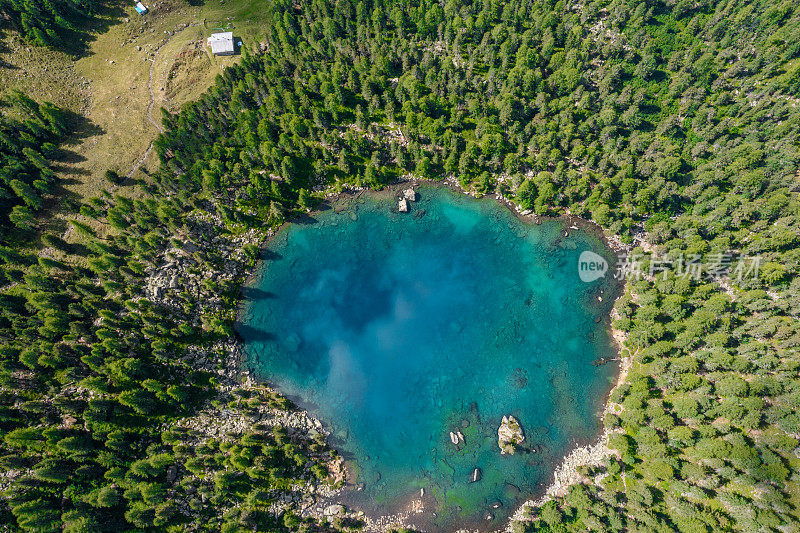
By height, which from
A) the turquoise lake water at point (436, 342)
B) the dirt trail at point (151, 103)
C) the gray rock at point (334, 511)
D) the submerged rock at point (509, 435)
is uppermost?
the dirt trail at point (151, 103)

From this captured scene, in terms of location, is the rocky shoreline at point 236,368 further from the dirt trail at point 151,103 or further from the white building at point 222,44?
the white building at point 222,44

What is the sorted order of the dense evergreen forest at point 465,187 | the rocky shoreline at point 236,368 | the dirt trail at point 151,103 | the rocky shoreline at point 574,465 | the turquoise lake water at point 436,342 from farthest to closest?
1. the dirt trail at point 151,103
2. the turquoise lake water at point 436,342
3. the rocky shoreline at point 574,465
4. the rocky shoreline at point 236,368
5. the dense evergreen forest at point 465,187

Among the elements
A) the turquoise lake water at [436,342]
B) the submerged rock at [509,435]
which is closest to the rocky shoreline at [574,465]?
the turquoise lake water at [436,342]

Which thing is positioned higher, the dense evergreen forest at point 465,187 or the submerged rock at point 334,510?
the dense evergreen forest at point 465,187

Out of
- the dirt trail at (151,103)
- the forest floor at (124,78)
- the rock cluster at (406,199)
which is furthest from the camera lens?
the rock cluster at (406,199)

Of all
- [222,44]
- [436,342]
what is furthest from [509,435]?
[222,44]

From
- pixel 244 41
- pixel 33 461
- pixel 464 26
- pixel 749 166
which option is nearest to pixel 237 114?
pixel 244 41

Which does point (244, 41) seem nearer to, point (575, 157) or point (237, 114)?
point (237, 114)
